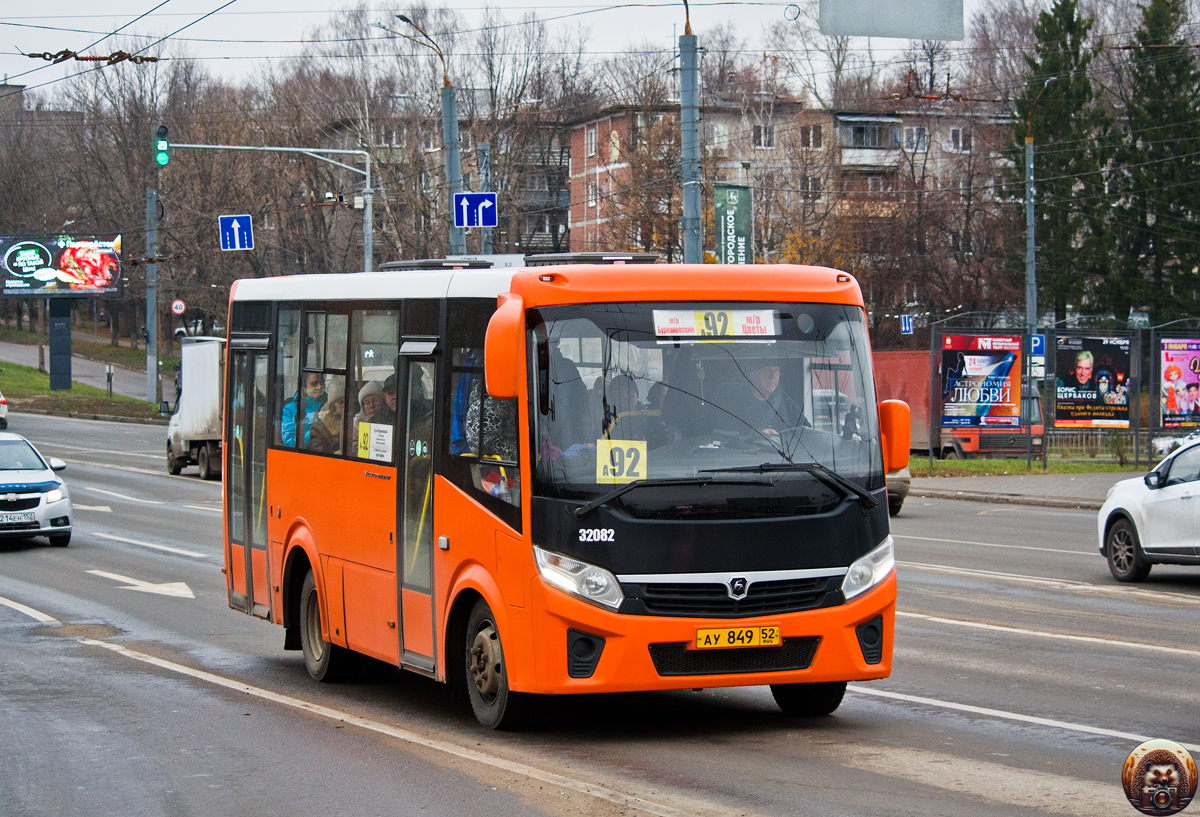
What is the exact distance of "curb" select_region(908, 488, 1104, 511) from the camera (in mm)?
26547

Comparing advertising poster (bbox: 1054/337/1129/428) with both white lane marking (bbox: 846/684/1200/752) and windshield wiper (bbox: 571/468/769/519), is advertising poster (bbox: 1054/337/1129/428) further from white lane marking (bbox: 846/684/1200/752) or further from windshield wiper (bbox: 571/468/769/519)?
windshield wiper (bbox: 571/468/769/519)

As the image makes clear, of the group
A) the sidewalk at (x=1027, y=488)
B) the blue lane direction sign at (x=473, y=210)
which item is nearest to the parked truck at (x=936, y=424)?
the sidewalk at (x=1027, y=488)

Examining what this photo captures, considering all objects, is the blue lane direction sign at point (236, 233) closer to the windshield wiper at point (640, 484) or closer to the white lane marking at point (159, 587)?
the white lane marking at point (159, 587)

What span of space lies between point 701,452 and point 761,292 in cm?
97

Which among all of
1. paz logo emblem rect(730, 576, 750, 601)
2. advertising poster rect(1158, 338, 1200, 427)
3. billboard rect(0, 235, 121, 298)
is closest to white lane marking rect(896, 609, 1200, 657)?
paz logo emblem rect(730, 576, 750, 601)

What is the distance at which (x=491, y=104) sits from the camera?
7088cm

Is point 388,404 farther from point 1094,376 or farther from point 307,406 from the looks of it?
point 1094,376

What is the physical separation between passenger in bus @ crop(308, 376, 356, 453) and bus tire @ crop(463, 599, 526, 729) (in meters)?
2.08

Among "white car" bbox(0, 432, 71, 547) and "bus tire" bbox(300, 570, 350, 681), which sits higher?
"bus tire" bbox(300, 570, 350, 681)

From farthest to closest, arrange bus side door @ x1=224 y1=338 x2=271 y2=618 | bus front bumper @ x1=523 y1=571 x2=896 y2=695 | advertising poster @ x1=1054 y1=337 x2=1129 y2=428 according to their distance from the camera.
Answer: advertising poster @ x1=1054 y1=337 x2=1129 y2=428 → bus side door @ x1=224 y1=338 x2=271 y2=618 → bus front bumper @ x1=523 y1=571 x2=896 y2=695

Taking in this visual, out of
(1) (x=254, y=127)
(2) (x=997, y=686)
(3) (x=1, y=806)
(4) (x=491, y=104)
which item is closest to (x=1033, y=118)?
(4) (x=491, y=104)

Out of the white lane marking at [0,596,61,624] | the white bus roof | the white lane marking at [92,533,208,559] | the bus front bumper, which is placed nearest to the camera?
the bus front bumper

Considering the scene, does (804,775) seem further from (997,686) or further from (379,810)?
(997,686)

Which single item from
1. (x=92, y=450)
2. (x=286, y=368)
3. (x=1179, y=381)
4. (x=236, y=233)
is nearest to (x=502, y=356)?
(x=286, y=368)
